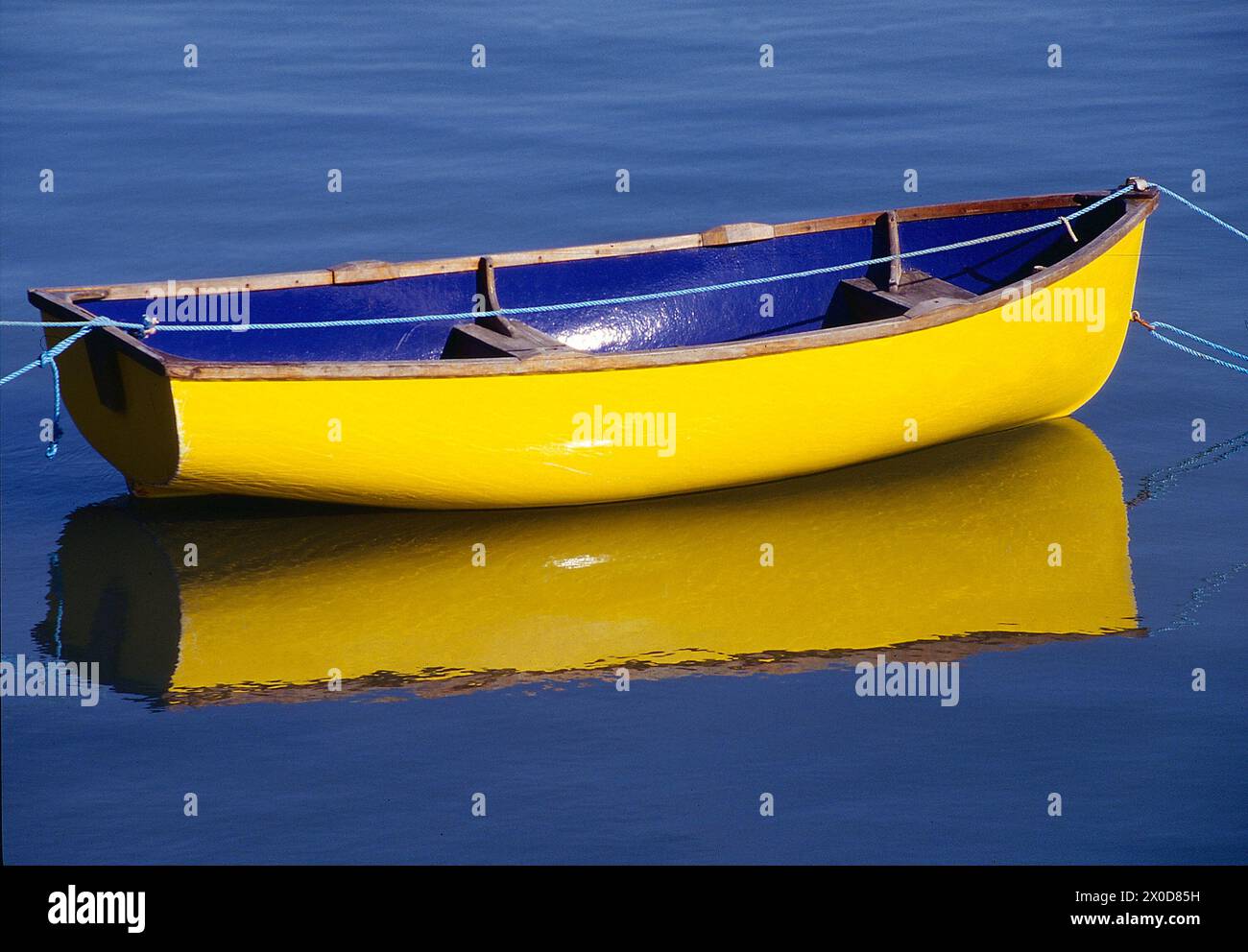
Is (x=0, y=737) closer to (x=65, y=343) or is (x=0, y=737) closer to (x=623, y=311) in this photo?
(x=65, y=343)

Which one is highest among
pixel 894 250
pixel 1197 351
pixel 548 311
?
pixel 894 250

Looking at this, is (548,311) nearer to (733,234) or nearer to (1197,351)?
(733,234)


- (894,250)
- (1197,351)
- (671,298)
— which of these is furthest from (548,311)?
(1197,351)

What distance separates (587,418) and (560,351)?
0.33 m

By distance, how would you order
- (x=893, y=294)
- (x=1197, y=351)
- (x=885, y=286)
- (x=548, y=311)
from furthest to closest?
(x=1197, y=351) < (x=885, y=286) < (x=893, y=294) < (x=548, y=311)

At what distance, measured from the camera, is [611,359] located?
7848mm

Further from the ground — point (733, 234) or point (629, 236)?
point (629, 236)

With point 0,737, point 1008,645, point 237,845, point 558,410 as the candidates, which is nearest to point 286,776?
point 237,845

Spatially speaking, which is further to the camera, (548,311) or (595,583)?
(548,311)

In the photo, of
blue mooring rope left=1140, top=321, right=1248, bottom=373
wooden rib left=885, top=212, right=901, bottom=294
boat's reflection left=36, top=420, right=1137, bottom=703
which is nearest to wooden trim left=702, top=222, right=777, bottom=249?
wooden rib left=885, top=212, right=901, bottom=294

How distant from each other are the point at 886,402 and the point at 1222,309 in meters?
3.61

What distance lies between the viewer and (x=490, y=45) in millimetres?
17156

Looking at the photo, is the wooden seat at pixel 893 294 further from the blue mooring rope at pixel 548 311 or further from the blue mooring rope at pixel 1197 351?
the blue mooring rope at pixel 1197 351

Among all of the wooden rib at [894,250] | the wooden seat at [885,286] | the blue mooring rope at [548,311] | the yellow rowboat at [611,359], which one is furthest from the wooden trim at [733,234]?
the wooden rib at [894,250]
